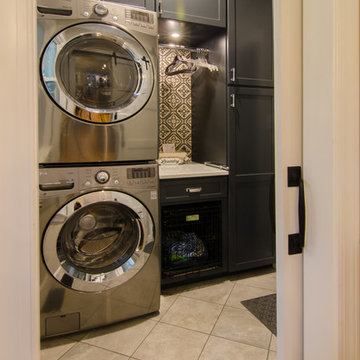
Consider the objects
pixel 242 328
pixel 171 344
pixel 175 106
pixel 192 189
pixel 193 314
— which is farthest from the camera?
pixel 175 106

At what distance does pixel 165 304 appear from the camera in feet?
6.50

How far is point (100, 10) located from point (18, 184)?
138cm

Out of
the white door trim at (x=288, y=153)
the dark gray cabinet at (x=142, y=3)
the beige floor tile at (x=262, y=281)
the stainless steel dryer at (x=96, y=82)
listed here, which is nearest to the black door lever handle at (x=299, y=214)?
the white door trim at (x=288, y=153)

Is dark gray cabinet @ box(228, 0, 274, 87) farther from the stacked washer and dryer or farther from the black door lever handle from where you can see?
the black door lever handle

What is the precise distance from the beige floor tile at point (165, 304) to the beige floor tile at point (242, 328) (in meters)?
0.36

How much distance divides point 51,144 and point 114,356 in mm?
1176

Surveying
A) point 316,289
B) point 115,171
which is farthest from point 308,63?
point 115,171

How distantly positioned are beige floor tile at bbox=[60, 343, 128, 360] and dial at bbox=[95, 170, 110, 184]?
920mm

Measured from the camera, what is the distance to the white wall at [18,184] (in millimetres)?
523

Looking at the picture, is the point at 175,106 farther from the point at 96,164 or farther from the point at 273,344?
the point at 273,344

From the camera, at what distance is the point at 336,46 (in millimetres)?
688

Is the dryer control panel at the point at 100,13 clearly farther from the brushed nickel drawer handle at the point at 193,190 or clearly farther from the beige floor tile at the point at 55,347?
the beige floor tile at the point at 55,347

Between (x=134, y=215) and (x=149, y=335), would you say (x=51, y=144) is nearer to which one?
(x=134, y=215)

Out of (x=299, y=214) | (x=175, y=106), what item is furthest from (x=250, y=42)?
(x=299, y=214)
